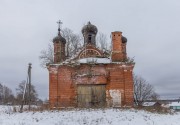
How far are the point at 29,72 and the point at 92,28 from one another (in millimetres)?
6622

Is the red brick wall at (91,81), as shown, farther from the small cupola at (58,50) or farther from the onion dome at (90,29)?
the onion dome at (90,29)

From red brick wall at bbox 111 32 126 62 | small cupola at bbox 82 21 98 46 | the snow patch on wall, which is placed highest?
small cupola at bbox 82 21 98 46

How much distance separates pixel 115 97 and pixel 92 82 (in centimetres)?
210

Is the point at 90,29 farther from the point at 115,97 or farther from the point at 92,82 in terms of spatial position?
the point at 115,97

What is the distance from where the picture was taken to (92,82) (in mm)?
24516

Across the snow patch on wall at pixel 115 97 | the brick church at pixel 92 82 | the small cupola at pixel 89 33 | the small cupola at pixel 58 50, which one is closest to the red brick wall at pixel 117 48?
the brick church at pixel 92 82

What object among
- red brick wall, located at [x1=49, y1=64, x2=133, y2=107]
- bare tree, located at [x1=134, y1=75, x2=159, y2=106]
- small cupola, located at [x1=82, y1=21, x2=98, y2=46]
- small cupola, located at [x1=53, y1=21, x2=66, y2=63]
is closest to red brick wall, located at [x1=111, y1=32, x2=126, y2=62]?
red brick wall, located at [x1=49, y1=64, x2=133, y2=107]

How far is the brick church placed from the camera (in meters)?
24.3

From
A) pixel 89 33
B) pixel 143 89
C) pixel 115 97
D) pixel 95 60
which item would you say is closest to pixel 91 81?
pixel 95 60

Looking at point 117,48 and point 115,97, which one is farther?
point 117,48

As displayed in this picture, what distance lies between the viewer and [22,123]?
14.0 metres

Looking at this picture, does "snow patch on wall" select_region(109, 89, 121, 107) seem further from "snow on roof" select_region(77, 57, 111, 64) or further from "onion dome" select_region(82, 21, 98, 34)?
"onion dome" select_region(82, 21, 98, 34)

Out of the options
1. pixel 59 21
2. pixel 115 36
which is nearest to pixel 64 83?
pixel 115 36

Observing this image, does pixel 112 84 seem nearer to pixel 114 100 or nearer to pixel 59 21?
pixel 114 100
